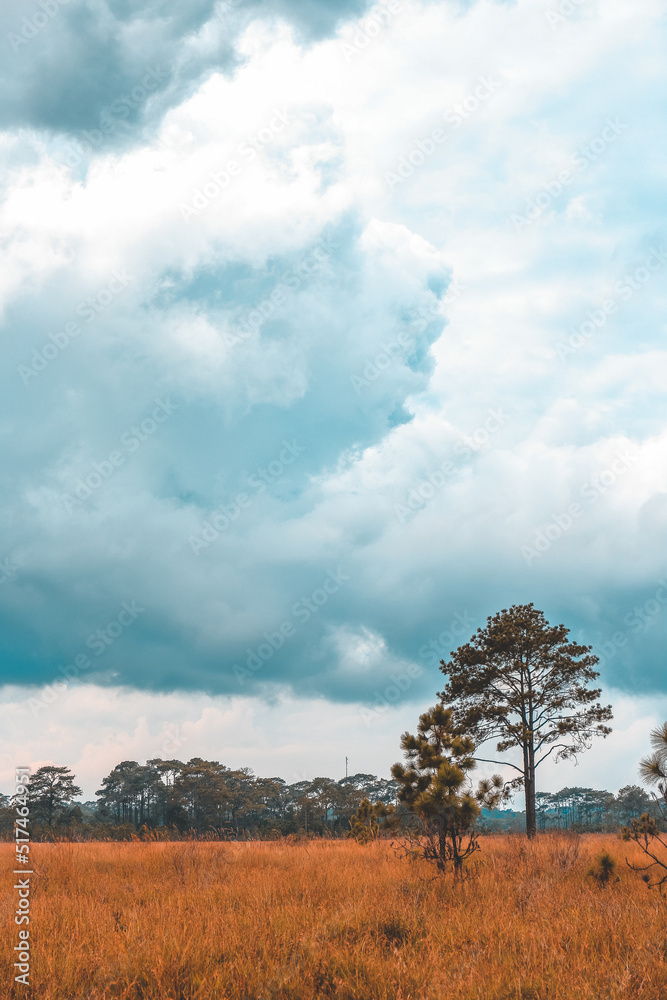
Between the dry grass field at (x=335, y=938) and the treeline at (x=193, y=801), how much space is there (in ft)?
147

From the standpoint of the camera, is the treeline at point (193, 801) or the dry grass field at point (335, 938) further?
the treeline at point (193, 801)

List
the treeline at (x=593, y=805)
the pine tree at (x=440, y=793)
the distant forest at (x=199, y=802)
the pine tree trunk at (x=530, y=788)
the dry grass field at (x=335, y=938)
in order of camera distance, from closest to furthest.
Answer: the dry grass field at (x=335, y=938) → the pine tree at (x=440, y=793) → the pine tree trunk at (x=530, y=788) → the distant forest at (x=199, y=802) → the treeline at (x=593, y=805)

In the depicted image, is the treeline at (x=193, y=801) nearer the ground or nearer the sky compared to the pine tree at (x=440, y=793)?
nearer the ground

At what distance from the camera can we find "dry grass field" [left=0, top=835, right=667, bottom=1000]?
577 centimetres

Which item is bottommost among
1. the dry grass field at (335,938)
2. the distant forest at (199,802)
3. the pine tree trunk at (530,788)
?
the distant forest at (199,802)

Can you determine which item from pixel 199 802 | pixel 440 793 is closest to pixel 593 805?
pixel 199 802

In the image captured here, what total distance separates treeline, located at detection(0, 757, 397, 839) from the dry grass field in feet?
147

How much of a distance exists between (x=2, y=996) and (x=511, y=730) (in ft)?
76.1

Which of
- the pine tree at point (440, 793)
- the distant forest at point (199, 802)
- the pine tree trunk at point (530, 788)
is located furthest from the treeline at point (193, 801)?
the pine tree at point (440, 793)

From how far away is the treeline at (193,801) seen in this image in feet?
193

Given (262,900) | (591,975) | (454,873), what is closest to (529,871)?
(454,873)

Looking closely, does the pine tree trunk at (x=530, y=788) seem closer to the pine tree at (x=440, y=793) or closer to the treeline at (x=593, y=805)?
the pine tree at (x=440, y=793)

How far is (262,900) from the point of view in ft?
29.1

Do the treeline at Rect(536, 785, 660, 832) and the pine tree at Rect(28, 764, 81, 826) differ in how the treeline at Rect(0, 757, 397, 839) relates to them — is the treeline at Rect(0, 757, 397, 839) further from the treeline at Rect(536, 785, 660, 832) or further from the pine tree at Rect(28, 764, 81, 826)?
the treeline at Rect(536, 785, 660, 832)
